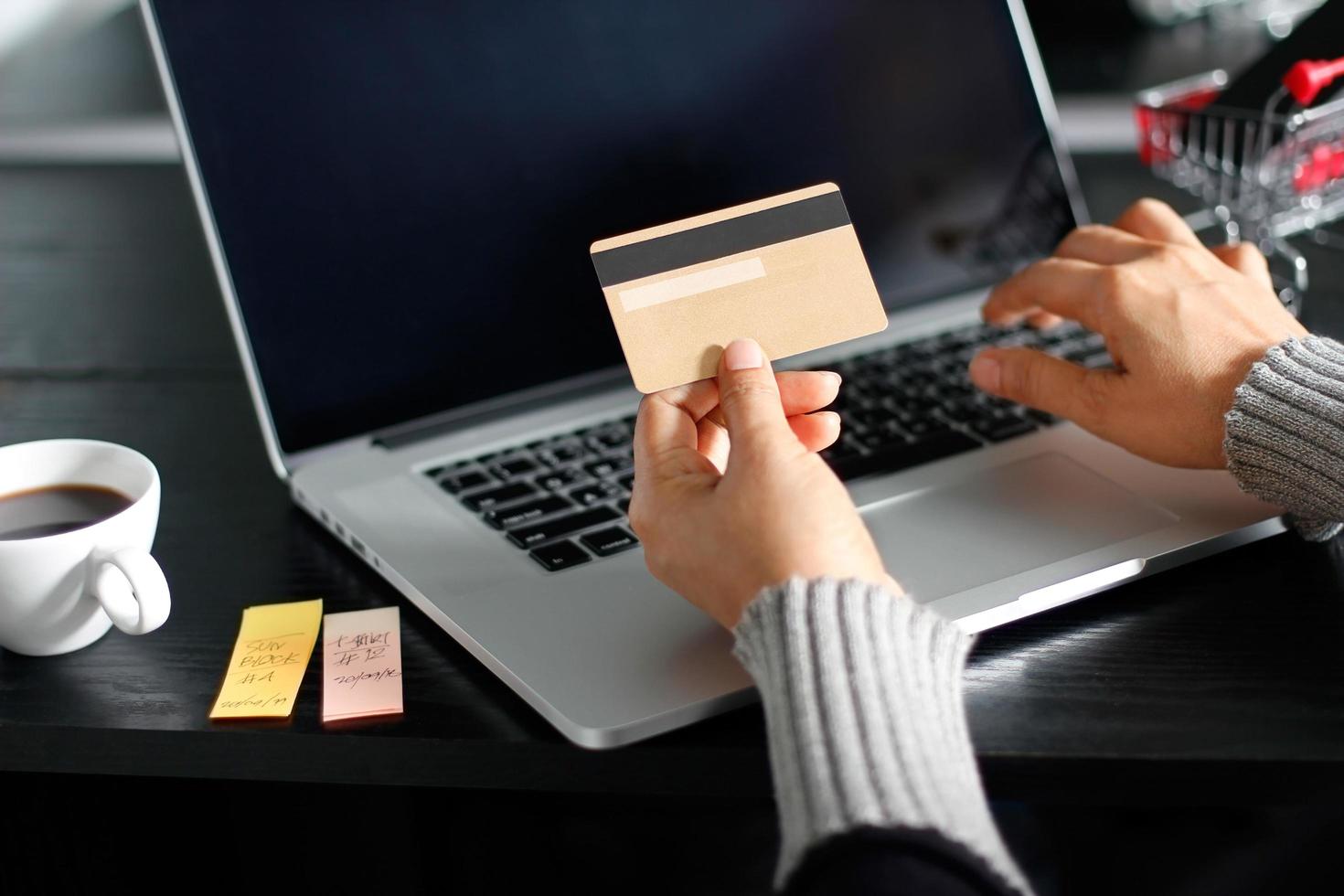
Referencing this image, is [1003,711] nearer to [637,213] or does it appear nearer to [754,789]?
[754,789]

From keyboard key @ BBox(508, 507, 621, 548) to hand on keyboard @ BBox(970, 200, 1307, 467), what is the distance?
260mm

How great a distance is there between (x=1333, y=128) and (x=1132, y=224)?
0.24 m

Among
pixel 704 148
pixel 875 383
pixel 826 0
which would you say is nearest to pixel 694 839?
pixel 875 383

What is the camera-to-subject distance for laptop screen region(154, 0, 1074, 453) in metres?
0.79

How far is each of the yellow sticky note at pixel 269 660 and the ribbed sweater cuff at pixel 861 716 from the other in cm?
24

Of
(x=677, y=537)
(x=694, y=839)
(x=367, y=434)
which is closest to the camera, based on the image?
(x=677, y=537)

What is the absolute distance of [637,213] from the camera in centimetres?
89

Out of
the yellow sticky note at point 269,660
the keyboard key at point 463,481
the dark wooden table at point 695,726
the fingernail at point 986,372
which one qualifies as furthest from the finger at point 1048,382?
the yellow sticky note at point 269,660

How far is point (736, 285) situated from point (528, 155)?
0.99ft

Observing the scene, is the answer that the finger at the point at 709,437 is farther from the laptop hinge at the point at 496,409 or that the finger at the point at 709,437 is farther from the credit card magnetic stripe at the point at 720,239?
the laptop hinge at the point at 496,409

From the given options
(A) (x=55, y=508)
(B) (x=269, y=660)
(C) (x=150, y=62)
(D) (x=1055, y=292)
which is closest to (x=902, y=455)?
(D) (x=1055, y=292)

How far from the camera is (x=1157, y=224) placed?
85cm

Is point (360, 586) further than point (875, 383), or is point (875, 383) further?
point (875, 383)

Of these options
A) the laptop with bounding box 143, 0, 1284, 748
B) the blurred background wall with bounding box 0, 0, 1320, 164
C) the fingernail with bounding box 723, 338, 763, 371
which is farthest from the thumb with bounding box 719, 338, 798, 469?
the blurred background wall with bounding box 0, 0, 1320, 164
